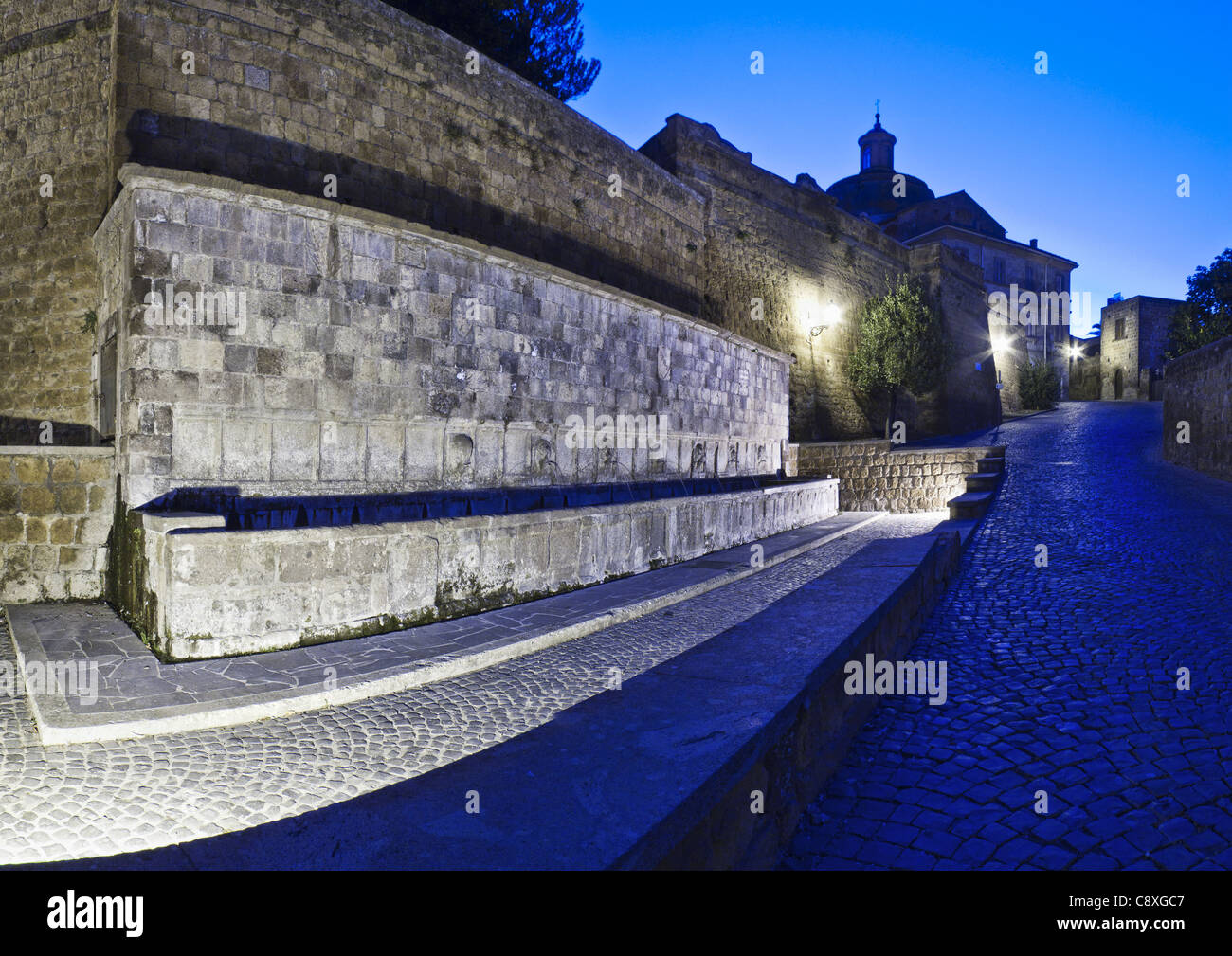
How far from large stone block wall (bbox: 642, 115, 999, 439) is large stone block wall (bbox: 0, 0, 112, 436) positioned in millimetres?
11422

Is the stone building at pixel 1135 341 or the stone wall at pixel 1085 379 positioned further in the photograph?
the stone wall at pixel 1085 379

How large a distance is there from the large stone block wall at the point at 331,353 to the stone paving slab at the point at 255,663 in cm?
104

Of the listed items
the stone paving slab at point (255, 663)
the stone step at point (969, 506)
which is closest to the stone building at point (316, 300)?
the stone paving slab at point (255, 663)

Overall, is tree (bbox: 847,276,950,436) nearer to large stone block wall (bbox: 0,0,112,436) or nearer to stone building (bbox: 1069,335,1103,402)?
large stone block wall (bbox: 0,0,112,436)

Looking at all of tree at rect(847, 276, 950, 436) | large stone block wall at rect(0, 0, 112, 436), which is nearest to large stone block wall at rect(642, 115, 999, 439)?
tree at rect(847, 276, 950, 436)

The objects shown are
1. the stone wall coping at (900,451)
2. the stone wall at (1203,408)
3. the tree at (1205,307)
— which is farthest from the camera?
the tree at (1205,307)

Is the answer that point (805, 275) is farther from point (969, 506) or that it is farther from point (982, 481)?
point (969, 506)

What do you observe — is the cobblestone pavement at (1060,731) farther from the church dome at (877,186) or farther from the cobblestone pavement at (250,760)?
the church dome at (877,186)

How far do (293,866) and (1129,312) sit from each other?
153ft

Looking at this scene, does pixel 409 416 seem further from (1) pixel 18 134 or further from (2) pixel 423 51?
(1) pixel 18 134

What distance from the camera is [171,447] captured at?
454cm

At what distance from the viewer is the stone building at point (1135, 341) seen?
34.8m

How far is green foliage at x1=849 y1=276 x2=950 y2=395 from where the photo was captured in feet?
66.7

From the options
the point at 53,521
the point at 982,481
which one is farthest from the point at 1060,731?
the point at 982,481
